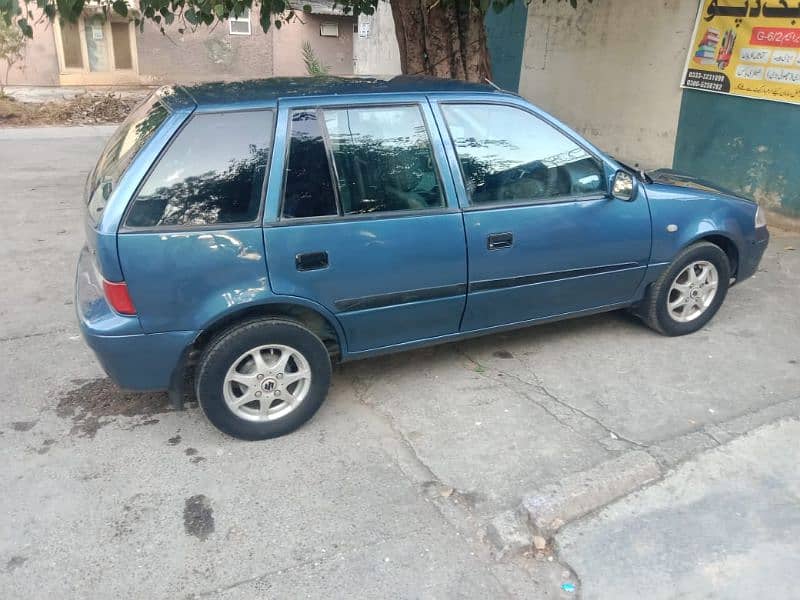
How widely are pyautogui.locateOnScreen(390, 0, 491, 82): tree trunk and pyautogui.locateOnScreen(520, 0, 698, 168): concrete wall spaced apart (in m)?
2.67

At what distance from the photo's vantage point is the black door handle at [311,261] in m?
3.21

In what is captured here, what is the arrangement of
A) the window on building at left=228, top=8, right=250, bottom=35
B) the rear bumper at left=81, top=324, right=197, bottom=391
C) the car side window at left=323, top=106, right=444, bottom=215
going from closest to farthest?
the rear bumper at left=81, top=324, right=197, bottom=391
the car side window at left=323, top=106, right=444, bottom=215
the window on building at left=228, top=8, right=250, bottom=35

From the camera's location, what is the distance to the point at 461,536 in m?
2.82

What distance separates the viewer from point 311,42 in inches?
887

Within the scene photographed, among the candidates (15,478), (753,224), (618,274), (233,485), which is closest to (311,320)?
(233,485)

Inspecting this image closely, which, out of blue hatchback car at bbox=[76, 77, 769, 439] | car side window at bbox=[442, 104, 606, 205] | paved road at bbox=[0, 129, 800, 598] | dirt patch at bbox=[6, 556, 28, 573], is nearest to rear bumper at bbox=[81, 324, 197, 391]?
blue hatchback car at bbox=[76, 77, 769, 439]

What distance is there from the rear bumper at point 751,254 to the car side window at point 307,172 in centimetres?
299

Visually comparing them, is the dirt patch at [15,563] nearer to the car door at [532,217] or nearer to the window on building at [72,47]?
the car door at [532,217]

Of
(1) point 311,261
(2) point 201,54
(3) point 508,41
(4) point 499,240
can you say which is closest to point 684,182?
(4) point 499,240

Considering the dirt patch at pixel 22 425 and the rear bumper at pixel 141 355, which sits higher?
the rear bumper at pixel 141 355

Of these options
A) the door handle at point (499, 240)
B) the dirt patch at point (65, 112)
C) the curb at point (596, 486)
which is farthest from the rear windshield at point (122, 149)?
the dirt patch at point (65, 112)

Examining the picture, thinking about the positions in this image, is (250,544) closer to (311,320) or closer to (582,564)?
(311,320)

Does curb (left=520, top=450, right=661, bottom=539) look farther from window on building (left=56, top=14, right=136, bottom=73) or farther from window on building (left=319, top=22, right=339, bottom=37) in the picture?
window on building (left=319, top=22, right=339, bottom=37)

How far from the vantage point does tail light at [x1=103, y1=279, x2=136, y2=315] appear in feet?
9.73
